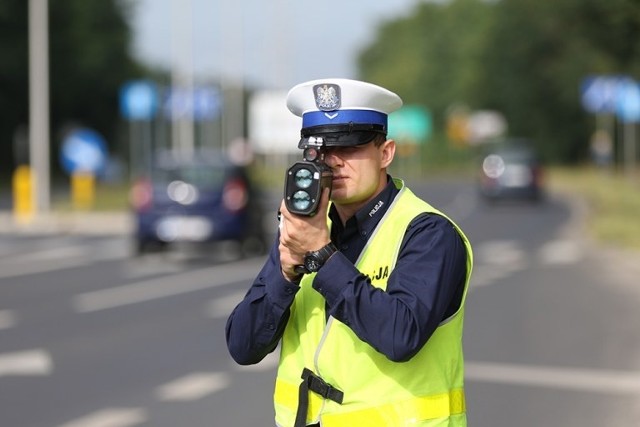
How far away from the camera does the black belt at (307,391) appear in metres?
3.44

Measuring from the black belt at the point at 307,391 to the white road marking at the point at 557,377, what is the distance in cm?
647

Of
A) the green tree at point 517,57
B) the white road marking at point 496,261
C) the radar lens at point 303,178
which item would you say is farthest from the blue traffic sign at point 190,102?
the radar lens at point 303,178

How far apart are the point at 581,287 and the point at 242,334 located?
1425cm

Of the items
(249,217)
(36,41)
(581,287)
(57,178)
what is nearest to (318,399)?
(581,287)

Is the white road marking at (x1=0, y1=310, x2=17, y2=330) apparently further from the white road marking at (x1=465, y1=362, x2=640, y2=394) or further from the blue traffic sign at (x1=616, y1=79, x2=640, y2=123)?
the blue traffic sign at (x1=616, y1=79, x2=640, y2=123)

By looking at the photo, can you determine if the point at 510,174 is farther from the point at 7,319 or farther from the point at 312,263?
the point at 312,263

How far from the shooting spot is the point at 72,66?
231 ft

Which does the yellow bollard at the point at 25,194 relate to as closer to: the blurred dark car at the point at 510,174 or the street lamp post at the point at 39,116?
the street lamp post at the point at 39,116

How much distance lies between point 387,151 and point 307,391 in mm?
614

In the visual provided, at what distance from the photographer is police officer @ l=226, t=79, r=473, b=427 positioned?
3307mm

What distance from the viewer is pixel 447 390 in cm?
346

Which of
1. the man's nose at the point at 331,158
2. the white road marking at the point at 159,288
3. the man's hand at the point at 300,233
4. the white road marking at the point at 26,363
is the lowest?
the white road marking at the point at 26,363

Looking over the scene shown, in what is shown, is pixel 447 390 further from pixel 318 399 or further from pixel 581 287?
pixel 581 287

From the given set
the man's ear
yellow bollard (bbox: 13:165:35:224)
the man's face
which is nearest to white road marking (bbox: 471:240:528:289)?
yellow bollard (bbox: 13:165:35:224)
